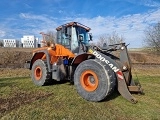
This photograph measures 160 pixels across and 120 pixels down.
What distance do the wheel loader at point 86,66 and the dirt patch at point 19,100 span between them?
1.29 metres

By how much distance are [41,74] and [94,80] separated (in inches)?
126

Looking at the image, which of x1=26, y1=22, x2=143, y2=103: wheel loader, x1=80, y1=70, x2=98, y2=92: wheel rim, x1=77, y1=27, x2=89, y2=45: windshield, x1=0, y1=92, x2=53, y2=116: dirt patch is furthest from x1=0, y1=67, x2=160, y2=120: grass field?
x1=77, y1=27, x2=89, y2=45: windshield

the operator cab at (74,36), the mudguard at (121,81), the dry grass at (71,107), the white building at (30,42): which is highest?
the white building at (30,42)

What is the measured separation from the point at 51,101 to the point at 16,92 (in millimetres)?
1951

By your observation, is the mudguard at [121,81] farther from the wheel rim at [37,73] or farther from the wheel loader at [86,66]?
the wheel rim at [37,73]

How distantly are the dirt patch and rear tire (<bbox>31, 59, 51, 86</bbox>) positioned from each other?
1.35 metres

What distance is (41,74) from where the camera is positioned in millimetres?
8477

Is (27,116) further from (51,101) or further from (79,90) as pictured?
(79,90)

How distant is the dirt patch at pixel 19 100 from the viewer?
5402 millimetres

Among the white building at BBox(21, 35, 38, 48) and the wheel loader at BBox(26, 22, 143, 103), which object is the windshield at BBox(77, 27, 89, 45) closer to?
the wheel loader at BBox(26, 22, 143, 103)

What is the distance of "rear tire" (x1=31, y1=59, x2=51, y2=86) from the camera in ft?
27.0

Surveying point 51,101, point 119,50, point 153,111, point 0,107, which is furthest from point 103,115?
point 0,107

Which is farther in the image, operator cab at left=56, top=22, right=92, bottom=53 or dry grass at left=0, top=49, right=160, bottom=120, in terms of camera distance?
operator cab at left=56, top=22, right=92, bottom=53

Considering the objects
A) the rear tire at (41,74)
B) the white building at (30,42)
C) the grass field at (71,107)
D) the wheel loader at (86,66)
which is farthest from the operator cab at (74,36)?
the white building at (30,42)
